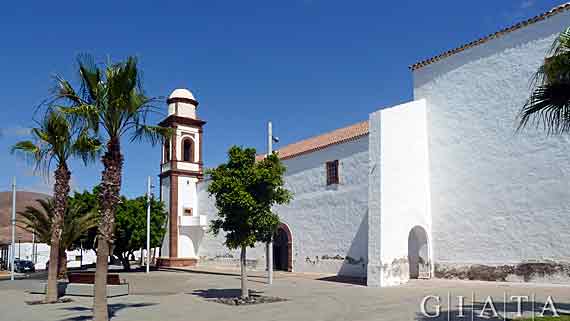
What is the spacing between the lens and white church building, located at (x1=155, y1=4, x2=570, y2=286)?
54.9ft

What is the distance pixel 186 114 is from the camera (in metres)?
35.1

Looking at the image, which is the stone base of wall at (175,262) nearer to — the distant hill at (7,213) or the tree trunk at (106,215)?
the tree trunk at (106,215)

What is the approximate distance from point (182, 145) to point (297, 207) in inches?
471

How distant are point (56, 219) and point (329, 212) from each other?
13.0m

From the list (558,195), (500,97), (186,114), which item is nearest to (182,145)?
(186,114)

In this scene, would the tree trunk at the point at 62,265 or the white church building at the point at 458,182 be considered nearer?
the white church building at the point at 458,182

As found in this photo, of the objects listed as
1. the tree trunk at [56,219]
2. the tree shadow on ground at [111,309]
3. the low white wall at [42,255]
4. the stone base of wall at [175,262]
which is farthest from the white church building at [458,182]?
the low white wall at [42,255]

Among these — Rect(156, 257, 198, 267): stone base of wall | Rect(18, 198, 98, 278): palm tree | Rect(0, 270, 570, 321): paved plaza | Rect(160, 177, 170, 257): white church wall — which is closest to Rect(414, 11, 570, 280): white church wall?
Rect(0, 270, 570, 321): paved plaza

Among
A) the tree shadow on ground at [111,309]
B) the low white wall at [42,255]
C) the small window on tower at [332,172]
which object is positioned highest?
the small window on tower at [332,172]

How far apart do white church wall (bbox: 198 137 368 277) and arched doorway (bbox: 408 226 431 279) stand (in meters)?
1.94

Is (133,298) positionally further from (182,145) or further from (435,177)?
→ (182,145)

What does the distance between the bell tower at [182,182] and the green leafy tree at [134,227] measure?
857 millimetres

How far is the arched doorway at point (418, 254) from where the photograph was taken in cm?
1966

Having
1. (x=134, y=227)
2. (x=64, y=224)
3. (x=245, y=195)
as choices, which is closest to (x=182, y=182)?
(x=134, y=227)
